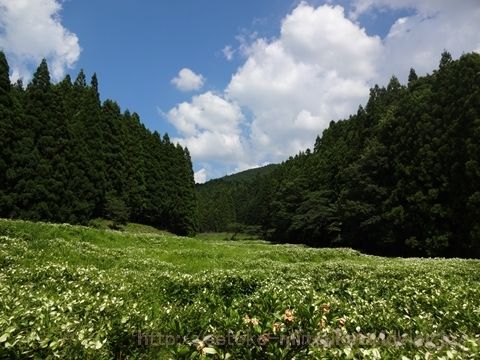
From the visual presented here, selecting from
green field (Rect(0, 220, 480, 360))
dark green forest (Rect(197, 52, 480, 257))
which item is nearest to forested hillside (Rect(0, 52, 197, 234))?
dark green forest (Rect(197, 52, 480, 257))

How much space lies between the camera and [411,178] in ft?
173

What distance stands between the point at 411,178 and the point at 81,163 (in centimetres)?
4327

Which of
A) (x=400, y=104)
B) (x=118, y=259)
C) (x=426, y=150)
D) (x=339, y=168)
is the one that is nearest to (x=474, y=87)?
(x=426, y=150)

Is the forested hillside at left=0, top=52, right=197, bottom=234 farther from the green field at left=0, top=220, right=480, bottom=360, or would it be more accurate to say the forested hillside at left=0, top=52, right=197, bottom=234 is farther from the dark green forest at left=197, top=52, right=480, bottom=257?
the green field at left=0, top=220, right=480, bottom=360

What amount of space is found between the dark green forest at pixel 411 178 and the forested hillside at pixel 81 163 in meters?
27.6

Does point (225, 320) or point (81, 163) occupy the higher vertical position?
point (81, 163)

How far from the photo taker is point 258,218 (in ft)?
416

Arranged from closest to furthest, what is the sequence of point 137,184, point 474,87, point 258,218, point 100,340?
point 100,340, point 474,87, point 137,184, point 258,218

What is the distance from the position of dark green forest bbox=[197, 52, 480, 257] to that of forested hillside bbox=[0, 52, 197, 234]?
90.7ft

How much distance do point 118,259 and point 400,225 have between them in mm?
39176

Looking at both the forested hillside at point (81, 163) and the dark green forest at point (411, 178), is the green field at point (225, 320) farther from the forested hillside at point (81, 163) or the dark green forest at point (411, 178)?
the forested hillside at point (81, 163)

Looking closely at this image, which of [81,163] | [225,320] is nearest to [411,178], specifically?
[81,163]

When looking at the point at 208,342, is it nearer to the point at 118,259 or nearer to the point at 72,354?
the point at 72,354

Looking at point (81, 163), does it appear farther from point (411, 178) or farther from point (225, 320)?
point (225, 320)
